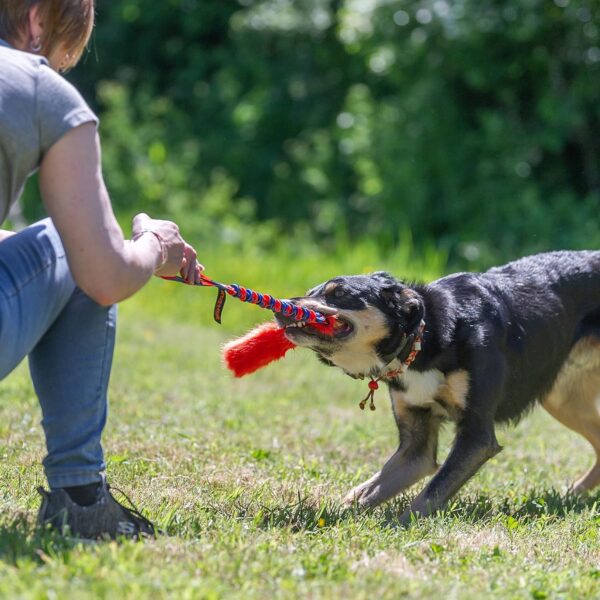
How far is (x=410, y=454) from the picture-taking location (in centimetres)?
448

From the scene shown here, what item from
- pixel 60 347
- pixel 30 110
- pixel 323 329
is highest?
pixel 30 110

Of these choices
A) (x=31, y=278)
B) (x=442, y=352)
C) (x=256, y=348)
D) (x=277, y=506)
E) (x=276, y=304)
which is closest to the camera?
(x=31, y=278)

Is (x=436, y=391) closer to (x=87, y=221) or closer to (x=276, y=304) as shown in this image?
(x=276, y=304)

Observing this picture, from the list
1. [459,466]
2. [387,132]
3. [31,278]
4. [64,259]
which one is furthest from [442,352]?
[387,132]

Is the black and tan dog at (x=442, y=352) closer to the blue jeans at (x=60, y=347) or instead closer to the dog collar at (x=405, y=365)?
the dog collar at (x=405, y=365)

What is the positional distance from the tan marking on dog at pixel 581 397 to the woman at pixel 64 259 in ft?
7.95

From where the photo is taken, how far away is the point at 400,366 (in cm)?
430

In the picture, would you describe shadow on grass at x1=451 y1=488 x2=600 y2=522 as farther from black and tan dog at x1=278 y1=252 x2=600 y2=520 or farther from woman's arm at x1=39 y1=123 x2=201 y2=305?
woman's arm at x1=39 y1=123 x2=201 y2=305

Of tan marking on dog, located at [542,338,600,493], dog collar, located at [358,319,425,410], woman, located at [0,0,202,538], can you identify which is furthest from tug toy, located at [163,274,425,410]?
tan marking on dog, located at [542,338,600,493]

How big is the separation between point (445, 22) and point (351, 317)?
314 inches

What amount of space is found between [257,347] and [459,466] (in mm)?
948

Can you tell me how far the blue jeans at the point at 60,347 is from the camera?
274 cm

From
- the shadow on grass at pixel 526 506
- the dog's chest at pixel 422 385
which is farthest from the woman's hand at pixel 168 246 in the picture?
the shadow on grass at pixel 526 506

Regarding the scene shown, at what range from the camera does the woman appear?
102 inches
